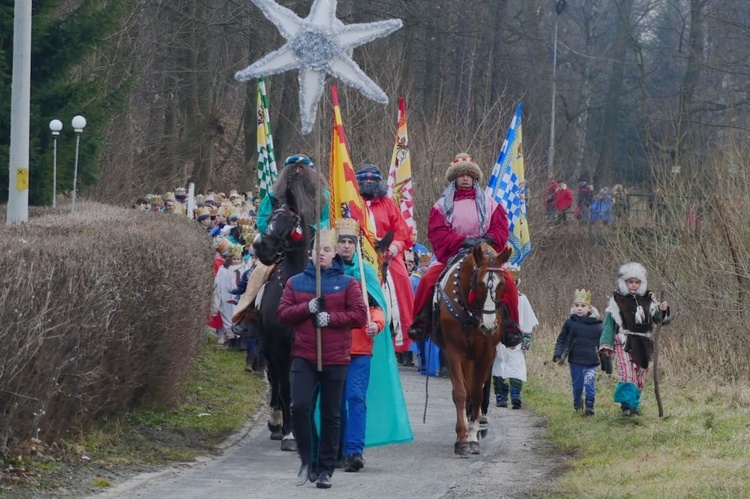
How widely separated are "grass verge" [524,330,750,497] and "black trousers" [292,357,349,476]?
165cm

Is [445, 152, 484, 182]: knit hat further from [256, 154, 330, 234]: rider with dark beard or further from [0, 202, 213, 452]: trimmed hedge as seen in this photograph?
[0, 202, 213, 452]: trimmed hedge

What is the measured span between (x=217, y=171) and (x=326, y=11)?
3555cm

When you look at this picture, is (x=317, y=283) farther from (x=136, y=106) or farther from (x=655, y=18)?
(x=655, y=18)

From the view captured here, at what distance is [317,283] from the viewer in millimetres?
10500

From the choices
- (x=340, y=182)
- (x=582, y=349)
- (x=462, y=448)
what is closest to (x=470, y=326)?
(x=462, y=448)

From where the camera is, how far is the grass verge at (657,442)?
32.3 ft

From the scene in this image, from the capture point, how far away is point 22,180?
16.8m

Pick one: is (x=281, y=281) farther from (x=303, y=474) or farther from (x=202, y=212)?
(x=202, y=212)

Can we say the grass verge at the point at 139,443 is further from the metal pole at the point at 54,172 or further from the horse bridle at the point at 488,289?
the metal pole at the point at 54,172

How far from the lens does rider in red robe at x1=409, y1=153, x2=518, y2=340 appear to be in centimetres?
1323

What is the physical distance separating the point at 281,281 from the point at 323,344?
74.8 inches

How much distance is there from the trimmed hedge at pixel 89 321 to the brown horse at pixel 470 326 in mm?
2539

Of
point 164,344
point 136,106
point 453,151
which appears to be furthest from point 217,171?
point 164,344

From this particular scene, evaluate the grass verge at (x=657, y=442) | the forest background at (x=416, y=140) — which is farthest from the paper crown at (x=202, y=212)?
the grass verge at (x=657, y=442)
